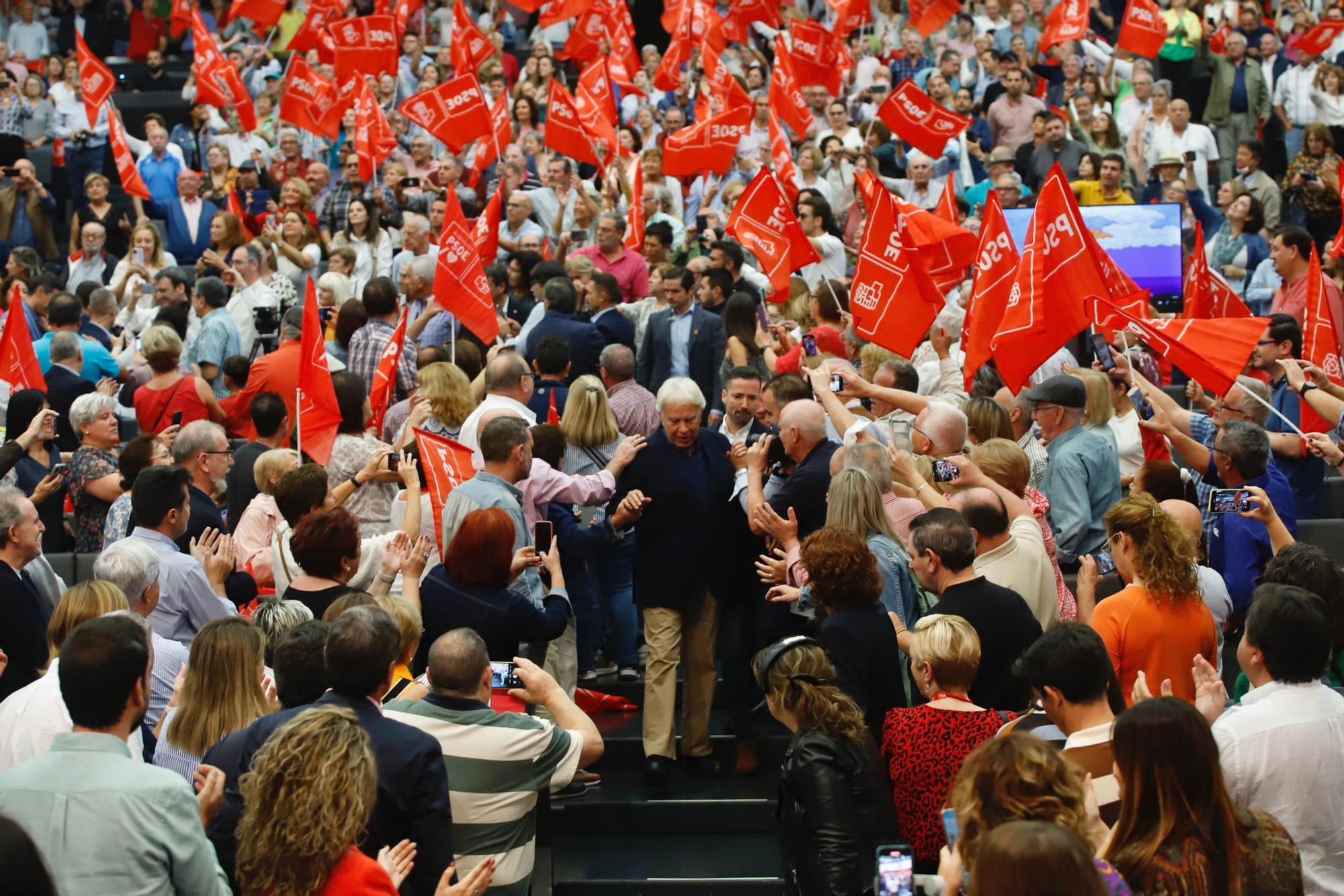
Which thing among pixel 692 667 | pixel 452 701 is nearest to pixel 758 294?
pixel 692 667

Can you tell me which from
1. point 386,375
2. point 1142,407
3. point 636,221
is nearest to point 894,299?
point 1142,407

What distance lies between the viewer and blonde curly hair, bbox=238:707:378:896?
4148 millimetres

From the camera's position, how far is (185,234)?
675 inches

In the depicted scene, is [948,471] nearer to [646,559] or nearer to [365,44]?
[646,559]


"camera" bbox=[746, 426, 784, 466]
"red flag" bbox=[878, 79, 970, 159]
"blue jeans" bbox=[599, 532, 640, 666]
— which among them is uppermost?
"red flag" bbox=[878, 79, 970, 159]

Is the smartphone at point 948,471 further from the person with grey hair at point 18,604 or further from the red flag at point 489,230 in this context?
the red flag at point 489,230

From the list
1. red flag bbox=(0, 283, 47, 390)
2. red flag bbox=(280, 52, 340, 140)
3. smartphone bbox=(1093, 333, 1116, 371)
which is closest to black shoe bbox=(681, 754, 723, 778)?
smartphone bbox=(1093, 333, 1116, 371)

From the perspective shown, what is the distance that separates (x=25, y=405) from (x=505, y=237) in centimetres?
667

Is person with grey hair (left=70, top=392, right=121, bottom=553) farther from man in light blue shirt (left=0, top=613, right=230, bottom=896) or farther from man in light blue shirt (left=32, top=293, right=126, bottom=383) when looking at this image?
man in light blue shirt (left=0, top=613, right=230, bottom=896)

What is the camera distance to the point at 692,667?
8242mm

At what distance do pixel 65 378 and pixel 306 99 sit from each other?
7.76 meters

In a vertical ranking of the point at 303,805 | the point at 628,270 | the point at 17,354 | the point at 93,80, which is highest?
the point at 93,80

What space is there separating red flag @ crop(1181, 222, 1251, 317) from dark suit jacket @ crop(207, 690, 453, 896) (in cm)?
796

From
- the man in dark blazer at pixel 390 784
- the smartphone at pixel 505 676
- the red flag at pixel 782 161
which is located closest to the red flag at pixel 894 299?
the smartphone at pixel 505 676
